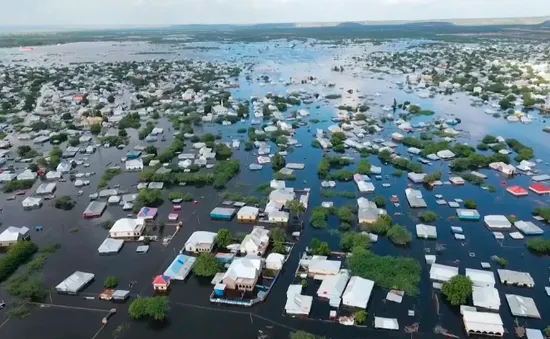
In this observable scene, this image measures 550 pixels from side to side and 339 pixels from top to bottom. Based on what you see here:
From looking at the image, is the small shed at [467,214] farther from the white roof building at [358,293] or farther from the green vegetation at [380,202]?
the white roof building at [358,293]

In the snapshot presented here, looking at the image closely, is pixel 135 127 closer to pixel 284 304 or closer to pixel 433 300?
pixel 284 304

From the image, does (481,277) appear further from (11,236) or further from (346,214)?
(11,236)

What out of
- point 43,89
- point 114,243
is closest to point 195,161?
point 114,243

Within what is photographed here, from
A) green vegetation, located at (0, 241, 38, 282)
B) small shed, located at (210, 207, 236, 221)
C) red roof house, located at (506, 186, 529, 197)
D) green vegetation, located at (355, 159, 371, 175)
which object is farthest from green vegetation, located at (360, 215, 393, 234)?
green vegetation, located at (0, 241, 38, 282)

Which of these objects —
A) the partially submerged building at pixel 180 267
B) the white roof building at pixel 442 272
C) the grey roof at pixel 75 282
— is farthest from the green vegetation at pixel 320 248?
the grey roof at pixel 75 282

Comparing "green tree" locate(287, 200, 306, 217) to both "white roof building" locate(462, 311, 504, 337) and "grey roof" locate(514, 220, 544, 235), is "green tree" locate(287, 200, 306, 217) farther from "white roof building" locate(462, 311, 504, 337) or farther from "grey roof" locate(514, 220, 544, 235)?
"grey roof" locate(514, 220, 544, 235)

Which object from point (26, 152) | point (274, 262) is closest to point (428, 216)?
point (274, 262)
